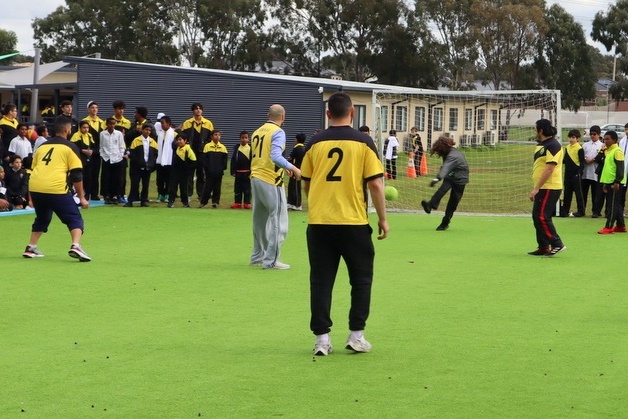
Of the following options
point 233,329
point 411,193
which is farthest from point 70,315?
point 411,193

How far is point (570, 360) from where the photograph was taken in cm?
763

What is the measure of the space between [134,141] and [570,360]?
16.2 metres

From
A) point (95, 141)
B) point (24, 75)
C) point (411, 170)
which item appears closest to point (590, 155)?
point (411, 170)

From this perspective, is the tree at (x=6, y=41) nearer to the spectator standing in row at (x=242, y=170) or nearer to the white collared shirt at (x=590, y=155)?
the spectator standing in row at (x=242, y=170)

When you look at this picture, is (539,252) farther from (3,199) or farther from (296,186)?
(3,199)

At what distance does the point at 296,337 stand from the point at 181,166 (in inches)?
568

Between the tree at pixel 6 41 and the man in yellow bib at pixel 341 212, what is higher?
the tree at pixel 6 41

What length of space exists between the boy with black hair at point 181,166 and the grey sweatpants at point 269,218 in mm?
9771

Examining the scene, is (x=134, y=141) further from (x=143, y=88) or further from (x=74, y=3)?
(x=74, y=3)

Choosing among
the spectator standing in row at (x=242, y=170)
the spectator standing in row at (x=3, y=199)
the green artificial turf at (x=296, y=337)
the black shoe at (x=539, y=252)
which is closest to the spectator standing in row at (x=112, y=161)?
the spectator standing in row at (x=3, y=199)

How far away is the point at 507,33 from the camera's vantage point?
67.8 metres

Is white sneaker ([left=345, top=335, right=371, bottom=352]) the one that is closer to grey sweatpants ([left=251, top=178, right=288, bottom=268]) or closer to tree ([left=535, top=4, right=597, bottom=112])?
grey sweatpants ([left=251, top=178, right=288, bottom=268])

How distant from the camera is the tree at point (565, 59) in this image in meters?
73.0

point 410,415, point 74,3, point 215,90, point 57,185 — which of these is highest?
point 74,3
